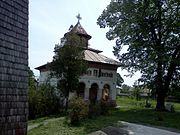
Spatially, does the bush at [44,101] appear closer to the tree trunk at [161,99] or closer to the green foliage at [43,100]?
the green foliage at [43,100]

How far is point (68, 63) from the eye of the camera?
30.1m

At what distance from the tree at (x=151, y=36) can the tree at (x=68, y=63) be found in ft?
25.7

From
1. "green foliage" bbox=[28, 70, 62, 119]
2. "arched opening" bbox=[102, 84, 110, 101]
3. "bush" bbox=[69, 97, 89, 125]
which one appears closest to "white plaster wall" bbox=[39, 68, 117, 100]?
"arched opening" bbox=[102, 84, 110, 101]

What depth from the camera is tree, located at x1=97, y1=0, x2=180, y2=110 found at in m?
35.6

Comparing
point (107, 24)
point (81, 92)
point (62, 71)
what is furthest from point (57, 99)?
point (107, 24)

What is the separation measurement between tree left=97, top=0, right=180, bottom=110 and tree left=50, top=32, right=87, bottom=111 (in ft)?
25.7

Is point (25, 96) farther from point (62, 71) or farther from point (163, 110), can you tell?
point (163, 110)

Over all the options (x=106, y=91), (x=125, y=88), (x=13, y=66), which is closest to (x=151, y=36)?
(x=106, y=91)

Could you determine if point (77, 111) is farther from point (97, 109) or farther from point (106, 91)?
point (106, 91)

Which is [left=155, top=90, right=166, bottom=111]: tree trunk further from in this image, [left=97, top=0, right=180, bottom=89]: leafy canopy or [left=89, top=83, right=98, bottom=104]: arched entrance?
[left=89, top=83, right=98, bottom=104]: arched entrance

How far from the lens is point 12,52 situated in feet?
34.0

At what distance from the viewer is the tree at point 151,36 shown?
1403 inches

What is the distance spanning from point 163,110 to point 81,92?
8834mm

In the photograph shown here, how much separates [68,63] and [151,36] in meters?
11.5
